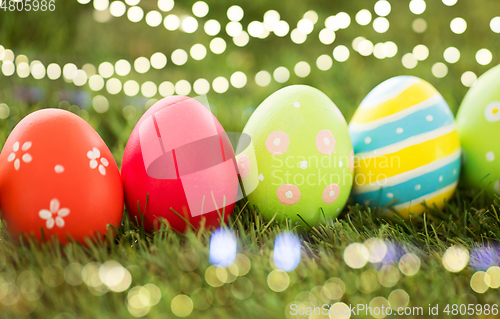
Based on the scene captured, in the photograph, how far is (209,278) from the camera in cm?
71

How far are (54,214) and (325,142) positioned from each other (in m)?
0.57

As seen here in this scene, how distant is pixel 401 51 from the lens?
7.58 feet

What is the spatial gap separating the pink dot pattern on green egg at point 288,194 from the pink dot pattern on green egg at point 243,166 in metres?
0.08

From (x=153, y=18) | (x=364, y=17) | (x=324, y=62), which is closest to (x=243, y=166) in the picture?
(x=324, y=62)

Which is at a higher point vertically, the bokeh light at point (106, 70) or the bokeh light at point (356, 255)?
the bokeh light at point (106, 70)

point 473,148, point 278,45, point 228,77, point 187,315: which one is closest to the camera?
point 187,315

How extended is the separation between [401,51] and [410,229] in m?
1.70

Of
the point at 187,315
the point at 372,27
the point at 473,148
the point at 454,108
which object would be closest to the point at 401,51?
the point at 372,27

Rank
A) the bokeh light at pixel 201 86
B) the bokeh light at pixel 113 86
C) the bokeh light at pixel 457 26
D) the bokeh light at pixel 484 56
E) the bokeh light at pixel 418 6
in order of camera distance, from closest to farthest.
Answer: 1. the bokeh light at pixel 113 86
2. the bokeh light at pixel 201 86
3. the bokeh light at pixel 484 56
4. the bokeh light at pixel 457 26
5. the bokeh light at pixel 418 6

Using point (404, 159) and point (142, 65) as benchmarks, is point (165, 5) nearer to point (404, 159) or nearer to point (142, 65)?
point (142, 65)

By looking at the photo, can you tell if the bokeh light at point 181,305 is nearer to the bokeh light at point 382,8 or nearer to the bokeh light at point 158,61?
the bokeh light at point 158,61

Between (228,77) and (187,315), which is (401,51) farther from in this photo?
(187,315)

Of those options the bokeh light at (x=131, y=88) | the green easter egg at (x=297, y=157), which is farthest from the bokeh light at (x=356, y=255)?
the bokeh light at (x=131, y=88)

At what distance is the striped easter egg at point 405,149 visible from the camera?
3.09 feet
